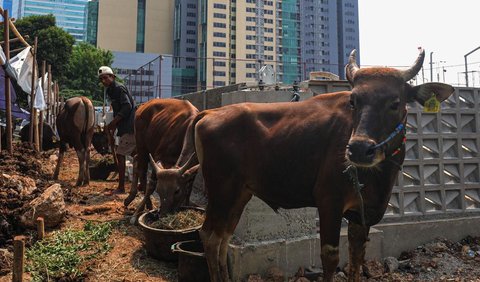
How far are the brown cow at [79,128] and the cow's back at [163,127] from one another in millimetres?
2728

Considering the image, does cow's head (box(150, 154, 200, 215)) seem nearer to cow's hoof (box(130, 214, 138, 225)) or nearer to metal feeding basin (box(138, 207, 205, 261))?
metal feeding basin (box(138, 207, 205, 261))

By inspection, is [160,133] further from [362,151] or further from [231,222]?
[362,151]

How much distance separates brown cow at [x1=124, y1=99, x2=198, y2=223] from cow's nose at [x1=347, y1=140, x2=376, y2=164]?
265 centimetres

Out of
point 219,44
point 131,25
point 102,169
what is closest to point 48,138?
point 102,169

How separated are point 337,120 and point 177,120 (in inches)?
137

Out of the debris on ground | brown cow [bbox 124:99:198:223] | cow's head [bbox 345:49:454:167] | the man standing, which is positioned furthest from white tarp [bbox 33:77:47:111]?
cow's head [bbox 345:49:454:167]

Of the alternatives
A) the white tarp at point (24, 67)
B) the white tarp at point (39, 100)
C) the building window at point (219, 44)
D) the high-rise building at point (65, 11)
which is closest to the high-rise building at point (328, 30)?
the building window at point (219, 44)

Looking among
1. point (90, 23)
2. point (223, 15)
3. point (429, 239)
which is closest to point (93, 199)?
point (429, 239)

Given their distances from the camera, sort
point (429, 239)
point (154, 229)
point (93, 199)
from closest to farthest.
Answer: point (154, 229) → point (429, 239) → point (93, 199)

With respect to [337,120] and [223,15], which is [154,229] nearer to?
[337,120]

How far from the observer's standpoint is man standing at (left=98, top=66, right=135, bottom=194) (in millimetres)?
7453

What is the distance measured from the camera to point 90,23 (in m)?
93.6

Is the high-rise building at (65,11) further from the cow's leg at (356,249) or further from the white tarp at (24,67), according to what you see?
the cow's leg at (356,249)

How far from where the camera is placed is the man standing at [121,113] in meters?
7.45
